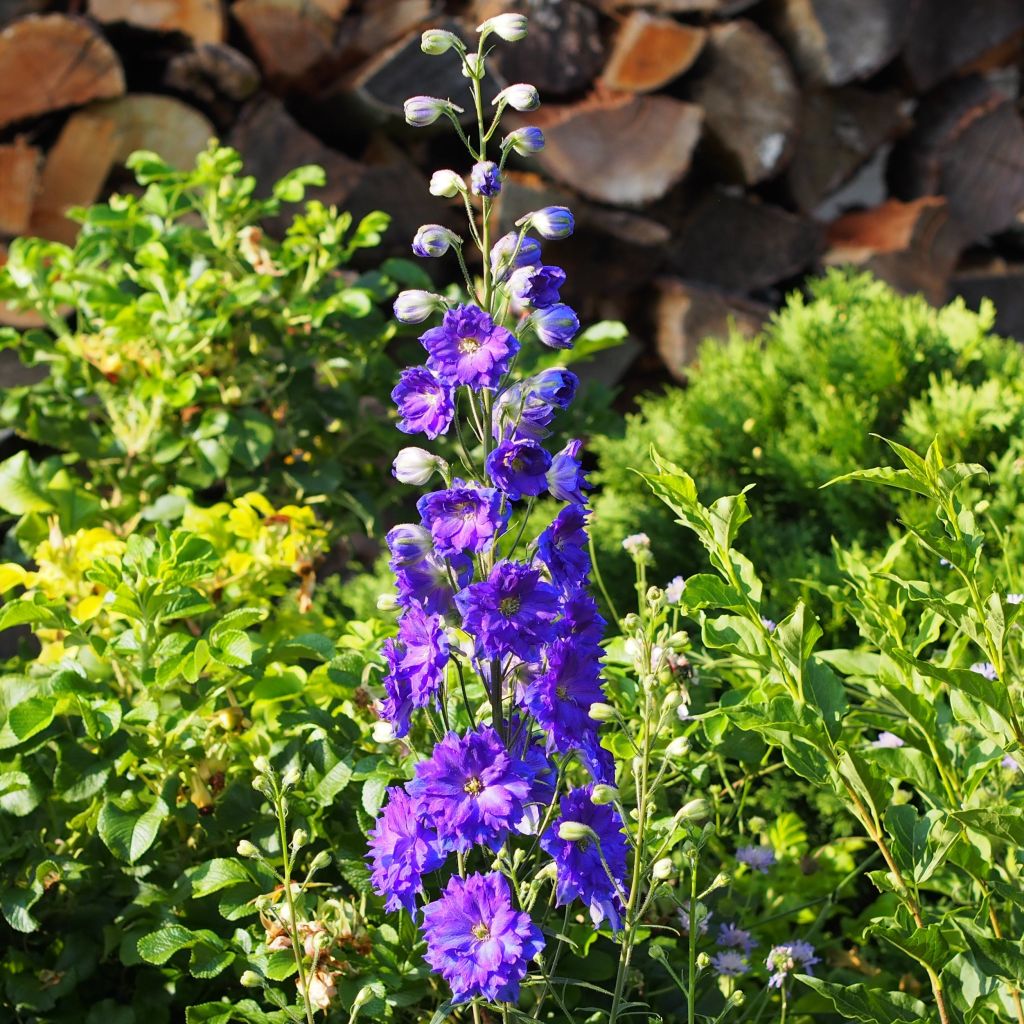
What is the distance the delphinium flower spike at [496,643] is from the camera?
3.32ft

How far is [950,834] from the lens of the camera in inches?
47.2

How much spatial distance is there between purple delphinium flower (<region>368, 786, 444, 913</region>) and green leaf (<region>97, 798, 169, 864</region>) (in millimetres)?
346

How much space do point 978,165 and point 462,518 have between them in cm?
413

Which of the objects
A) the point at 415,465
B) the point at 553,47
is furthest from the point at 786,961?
the point at 553,47

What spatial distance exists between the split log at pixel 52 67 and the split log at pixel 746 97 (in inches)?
70.4

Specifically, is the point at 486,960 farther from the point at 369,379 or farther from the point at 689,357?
the point at 689,357

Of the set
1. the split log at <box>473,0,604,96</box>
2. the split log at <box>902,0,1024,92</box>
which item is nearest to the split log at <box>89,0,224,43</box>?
the split log at <box>473,0,604,96</box>

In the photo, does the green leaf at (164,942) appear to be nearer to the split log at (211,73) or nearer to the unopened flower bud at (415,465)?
the unopened flower bud at (415,465)

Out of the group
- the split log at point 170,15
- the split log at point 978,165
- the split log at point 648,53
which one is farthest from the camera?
the split log at point 978,165

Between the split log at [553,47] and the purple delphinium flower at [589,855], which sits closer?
the purple delphinium flower at [589,855]

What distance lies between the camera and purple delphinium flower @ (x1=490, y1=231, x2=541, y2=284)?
115 centimetres

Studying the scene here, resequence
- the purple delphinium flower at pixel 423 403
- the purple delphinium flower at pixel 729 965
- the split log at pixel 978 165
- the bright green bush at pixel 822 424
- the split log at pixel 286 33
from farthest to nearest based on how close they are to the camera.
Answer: the split log at pixel 978 165, the split log at pixel 286 33, the bright green bush at pixel 822 424, the purple delphinium flower at pixel 729 965, the purple delphinium flower at pixel 423 403

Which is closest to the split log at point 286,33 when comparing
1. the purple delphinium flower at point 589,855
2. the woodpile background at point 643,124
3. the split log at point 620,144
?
the woodpile background at point 643,124

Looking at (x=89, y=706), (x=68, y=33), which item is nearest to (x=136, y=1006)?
(x=89, y=706)
